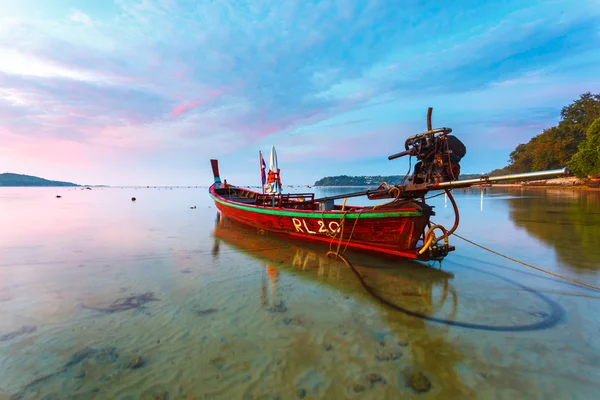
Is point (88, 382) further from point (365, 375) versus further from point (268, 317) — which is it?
point (365, 375)

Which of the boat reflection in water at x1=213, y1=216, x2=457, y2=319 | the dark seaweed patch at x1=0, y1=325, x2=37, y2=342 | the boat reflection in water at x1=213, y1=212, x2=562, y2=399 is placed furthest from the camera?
the boat reflection in water at x1=213, y1=216, x2=457, y2=319

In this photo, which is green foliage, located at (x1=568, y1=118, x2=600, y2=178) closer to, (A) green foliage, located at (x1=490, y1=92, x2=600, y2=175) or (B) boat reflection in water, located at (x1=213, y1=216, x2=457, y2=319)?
(A) green foliage, located at (x1=490, y1=92, x2=600, y2=175)

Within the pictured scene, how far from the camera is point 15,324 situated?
507cm

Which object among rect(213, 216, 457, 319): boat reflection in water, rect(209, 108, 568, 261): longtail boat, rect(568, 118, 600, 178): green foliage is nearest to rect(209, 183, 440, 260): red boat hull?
rect(209, 108, 568, 261): longtail boat

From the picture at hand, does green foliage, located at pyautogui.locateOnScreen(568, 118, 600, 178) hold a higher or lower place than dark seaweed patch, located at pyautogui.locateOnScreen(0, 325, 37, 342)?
higher

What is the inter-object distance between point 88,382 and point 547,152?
295 ft

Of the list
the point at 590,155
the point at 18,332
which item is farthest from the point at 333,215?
the point at 590,155

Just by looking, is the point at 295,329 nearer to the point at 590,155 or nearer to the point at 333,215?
the point at 333,215

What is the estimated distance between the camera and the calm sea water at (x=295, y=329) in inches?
139

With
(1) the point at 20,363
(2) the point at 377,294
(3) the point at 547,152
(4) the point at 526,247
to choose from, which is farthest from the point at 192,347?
(3) the point at 547,152

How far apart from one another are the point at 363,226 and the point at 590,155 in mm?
60808

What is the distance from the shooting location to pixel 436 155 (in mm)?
8422

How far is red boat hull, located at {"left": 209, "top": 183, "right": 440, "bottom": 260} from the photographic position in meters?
8.29

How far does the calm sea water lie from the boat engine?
9.93 feet
